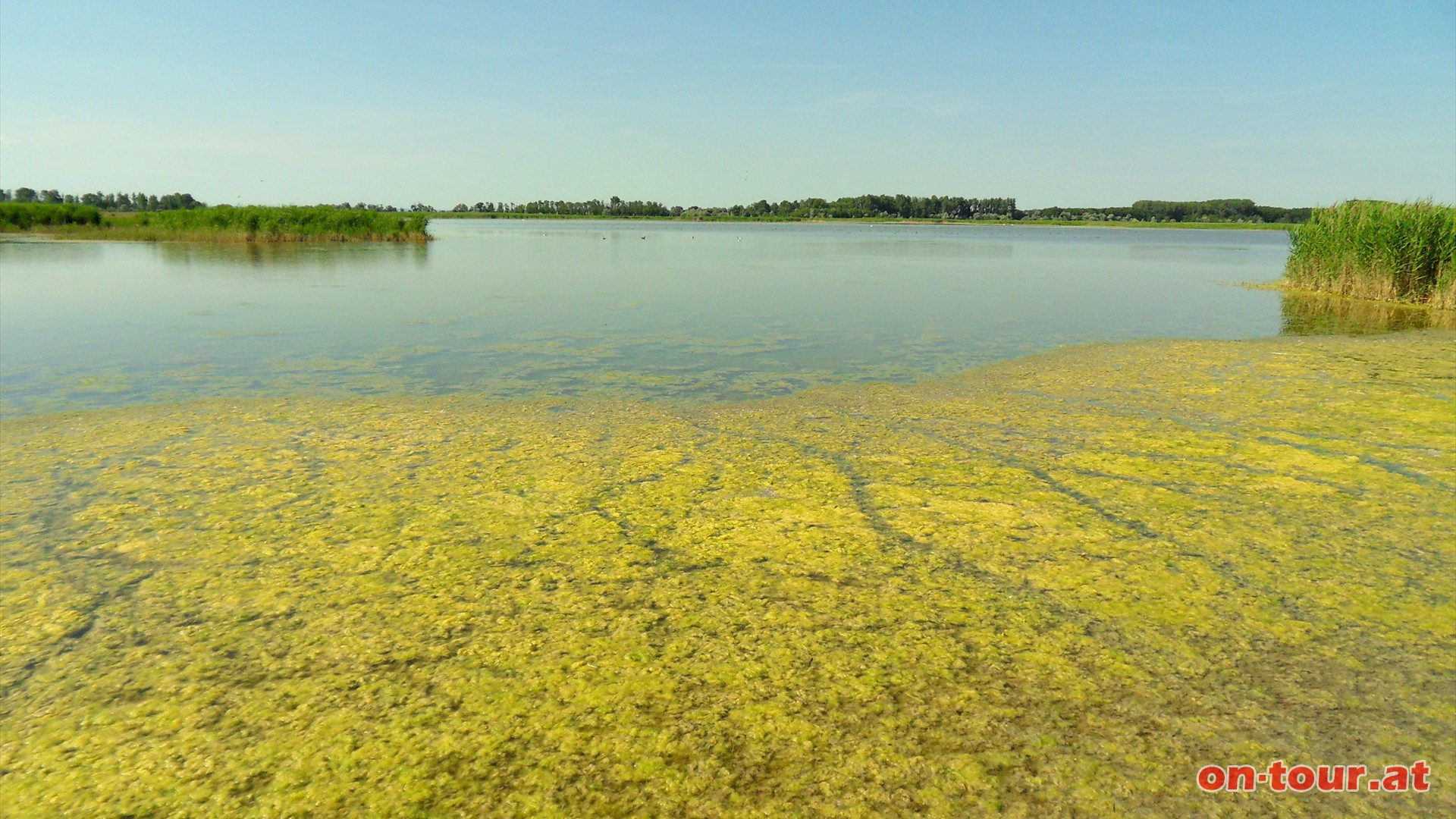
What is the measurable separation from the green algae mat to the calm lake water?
2360 mm

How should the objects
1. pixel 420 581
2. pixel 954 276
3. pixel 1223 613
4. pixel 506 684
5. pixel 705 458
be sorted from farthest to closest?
pixel 954 276
pixel 705 458
pixel 420 581
pixel 1223 613
pixel 506 684

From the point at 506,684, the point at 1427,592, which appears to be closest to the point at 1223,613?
the point at 1427,592

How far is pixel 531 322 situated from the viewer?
42.9 ft

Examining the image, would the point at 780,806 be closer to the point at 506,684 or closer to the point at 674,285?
the point at 506,684

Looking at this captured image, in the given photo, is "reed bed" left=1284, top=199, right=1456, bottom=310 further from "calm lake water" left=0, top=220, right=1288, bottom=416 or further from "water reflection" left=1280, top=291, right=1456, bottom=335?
"calm lake water" left=0, top=220, right=1288, bottom=416

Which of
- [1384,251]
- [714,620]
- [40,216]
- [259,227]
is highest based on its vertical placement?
[40,216]

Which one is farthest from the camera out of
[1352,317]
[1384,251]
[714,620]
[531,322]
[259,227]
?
[259,227]

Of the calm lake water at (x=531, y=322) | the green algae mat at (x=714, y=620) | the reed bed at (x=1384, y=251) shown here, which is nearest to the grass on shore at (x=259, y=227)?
the calm lake water at (x=531, y=322)

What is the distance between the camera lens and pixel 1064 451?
5.80 metres

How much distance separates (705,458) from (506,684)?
2.91 meters

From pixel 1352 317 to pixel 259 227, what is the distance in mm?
37375

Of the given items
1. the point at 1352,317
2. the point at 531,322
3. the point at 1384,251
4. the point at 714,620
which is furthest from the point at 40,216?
the point at 1384,251

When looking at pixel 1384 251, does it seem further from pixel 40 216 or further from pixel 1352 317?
pixel 40 216

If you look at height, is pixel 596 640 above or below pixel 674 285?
below
